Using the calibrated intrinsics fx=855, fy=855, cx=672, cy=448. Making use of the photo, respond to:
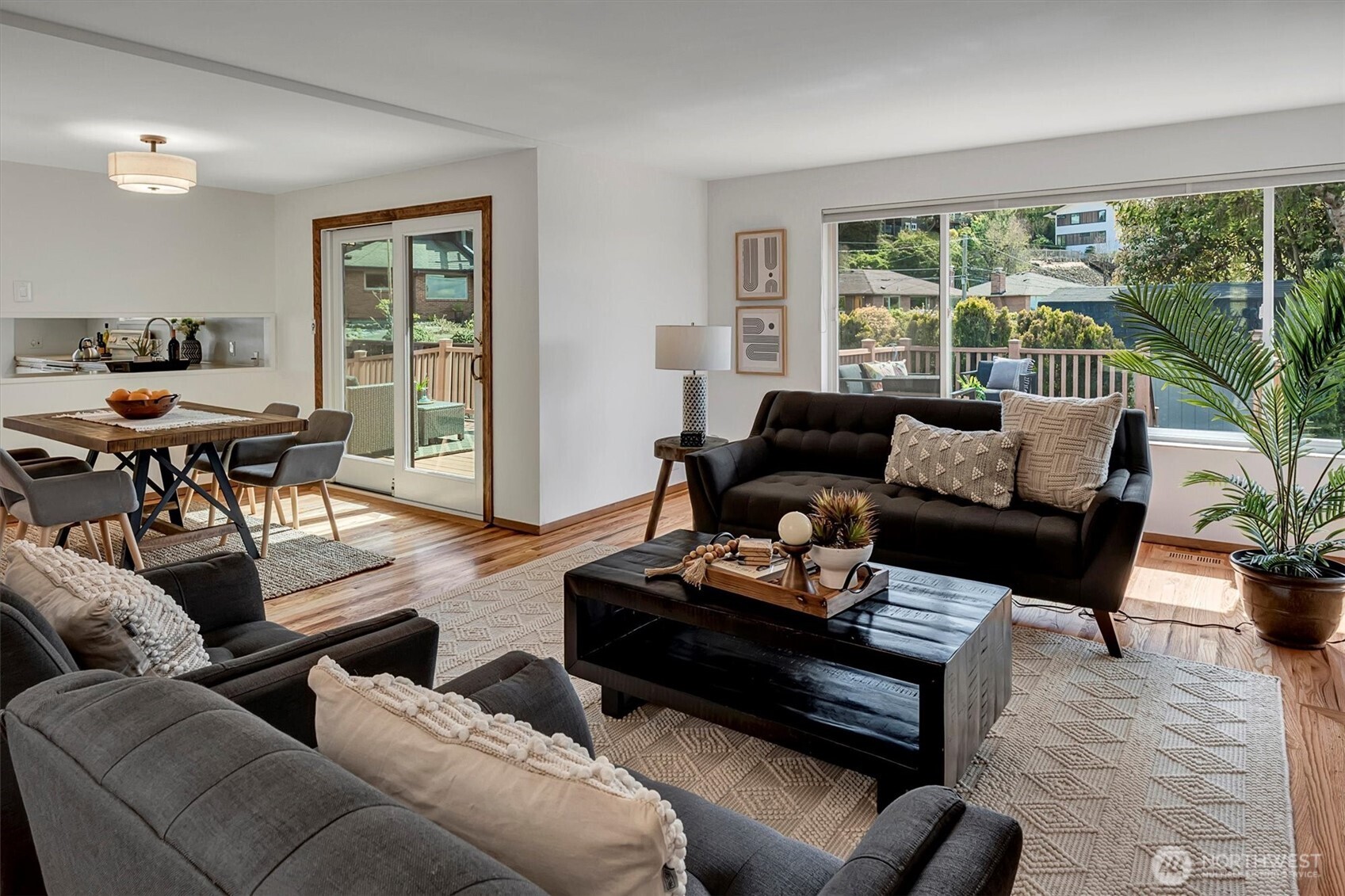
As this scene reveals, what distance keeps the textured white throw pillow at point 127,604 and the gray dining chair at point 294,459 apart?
2806 millimetres

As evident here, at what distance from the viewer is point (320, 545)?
15.7 ft

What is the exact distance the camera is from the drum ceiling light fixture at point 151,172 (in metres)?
4.11

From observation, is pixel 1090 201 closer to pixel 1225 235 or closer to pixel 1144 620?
pixel 1225 235

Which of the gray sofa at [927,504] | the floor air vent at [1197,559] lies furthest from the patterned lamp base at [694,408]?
the floor air vent at [1197,559]

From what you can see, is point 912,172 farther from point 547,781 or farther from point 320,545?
point 547,781

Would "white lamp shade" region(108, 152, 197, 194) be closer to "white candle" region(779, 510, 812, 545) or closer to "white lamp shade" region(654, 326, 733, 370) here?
"white lamp shade" region(654, 326, 733, 370)

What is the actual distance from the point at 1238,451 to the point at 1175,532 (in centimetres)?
54

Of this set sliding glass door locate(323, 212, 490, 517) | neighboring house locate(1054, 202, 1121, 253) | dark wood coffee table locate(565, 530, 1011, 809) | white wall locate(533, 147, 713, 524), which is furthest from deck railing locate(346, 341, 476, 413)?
neighboring house locate(1054, 202, 1121, 253)

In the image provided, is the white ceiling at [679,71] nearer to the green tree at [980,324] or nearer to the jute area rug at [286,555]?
the green tree at [980,324]

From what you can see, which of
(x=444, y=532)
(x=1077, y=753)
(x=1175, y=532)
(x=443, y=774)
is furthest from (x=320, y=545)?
(x=1175, y=532)

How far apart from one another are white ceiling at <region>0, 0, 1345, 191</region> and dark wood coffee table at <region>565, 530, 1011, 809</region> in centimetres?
192

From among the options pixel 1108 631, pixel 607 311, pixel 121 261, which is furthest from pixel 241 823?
pixel 121 261

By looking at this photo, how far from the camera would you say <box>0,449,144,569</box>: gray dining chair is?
3.68 m

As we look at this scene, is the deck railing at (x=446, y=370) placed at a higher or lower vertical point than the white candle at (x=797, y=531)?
higher
